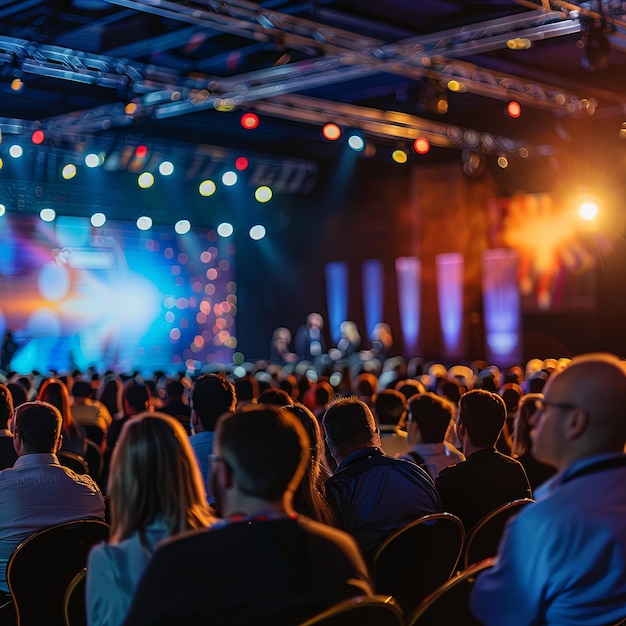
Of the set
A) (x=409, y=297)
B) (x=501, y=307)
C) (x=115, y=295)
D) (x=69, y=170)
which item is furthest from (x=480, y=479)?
(x=409, y=297)

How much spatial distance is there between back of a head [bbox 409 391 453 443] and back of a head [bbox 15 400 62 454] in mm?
1723

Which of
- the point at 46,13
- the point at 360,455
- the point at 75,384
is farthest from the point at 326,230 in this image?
the point at 360,455

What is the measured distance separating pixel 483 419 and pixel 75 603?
185 centimetres

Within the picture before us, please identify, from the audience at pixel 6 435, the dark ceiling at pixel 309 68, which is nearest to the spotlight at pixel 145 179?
the dark ceiling at pixel 309 68

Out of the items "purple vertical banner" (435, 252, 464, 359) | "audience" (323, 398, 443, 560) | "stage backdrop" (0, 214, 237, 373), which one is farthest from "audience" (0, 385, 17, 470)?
"purple vertical banner" (435, 252, 464, 359)

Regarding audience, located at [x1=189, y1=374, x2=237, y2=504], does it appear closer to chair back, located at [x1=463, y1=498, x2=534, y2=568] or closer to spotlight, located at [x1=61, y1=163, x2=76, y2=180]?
chair back, located at [x1=463, y1=498, x2=534, y2=568]

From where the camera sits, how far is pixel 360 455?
352cm

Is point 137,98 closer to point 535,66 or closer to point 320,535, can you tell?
point 535,66

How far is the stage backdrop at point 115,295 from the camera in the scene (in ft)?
52.2

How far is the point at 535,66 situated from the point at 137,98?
569 cm

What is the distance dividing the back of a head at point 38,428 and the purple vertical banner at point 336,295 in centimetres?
1577

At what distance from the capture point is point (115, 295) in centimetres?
1720

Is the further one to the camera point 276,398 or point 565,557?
point 276,398

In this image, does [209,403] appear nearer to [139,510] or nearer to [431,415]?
[431,415]
